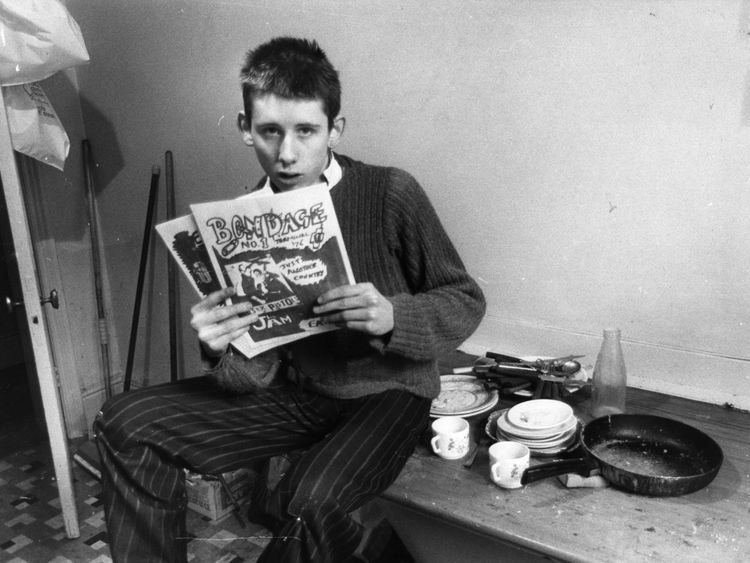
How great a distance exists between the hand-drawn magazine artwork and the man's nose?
8.5 inches

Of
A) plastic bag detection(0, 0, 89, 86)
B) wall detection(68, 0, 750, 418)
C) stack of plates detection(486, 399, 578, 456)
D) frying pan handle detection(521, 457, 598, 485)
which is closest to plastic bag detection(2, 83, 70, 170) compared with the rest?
plastic bag detection(0, 0, 89, 86)

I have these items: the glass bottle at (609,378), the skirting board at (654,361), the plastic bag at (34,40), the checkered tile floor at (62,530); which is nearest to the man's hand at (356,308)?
the glass bottle at (609,378)

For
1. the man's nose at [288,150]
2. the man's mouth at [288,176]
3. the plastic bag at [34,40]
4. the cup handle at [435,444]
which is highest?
the plastic bag at [34,40]

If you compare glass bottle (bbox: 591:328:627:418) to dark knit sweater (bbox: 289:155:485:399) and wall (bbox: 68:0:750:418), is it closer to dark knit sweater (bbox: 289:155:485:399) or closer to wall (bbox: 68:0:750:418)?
wall (bbox: 68:0:750:418)

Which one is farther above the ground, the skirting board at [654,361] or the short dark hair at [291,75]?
the short dark hair at [291,75]

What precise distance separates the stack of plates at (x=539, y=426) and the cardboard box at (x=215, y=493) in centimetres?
97

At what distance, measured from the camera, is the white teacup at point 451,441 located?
1.38 metres

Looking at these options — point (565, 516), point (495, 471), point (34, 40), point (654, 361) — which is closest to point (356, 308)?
point (495, 471)

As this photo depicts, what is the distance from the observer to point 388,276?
1438 millimetres

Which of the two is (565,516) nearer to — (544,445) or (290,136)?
(544,445)

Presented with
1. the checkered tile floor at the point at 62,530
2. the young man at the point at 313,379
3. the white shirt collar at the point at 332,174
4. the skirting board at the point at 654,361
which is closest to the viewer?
the young man at the point at 313,379

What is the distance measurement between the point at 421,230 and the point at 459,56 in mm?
582

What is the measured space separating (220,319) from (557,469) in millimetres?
716

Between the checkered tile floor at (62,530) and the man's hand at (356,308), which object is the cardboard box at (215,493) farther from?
the man's hand at (356,308)
